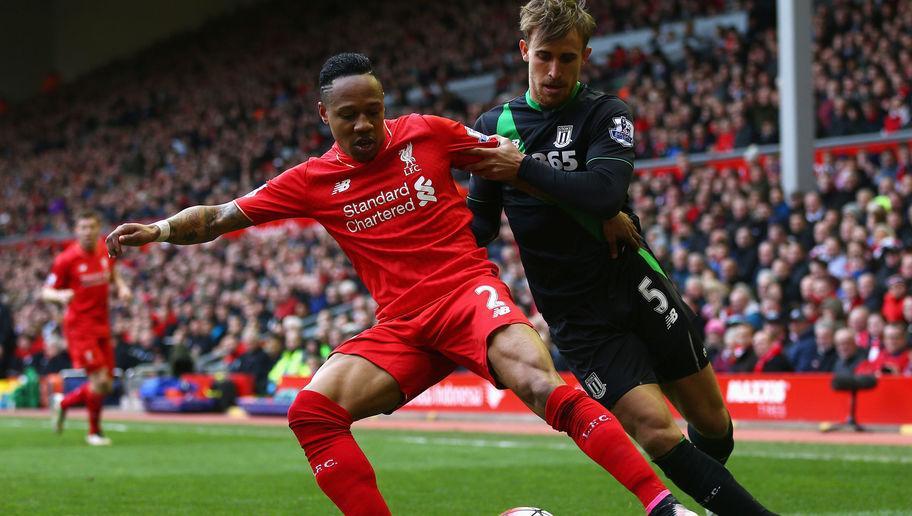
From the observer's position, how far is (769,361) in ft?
48.7

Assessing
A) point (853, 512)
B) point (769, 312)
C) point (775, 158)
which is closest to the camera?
point (853, 512)

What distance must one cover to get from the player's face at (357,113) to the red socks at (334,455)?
104 cm

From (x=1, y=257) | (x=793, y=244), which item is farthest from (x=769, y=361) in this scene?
(x=1, y=257)

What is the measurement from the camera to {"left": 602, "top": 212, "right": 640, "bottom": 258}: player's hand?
5.41 meters

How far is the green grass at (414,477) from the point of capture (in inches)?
319

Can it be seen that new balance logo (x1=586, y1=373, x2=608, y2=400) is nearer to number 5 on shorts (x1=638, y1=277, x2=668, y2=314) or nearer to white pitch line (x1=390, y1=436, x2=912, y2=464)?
number 5 on shorts (x1=638, y1=277, x2=668, y2=314)

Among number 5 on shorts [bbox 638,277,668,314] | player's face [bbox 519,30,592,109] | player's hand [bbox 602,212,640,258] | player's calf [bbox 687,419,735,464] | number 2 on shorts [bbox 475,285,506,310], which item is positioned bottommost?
player's calf [bbox 687,419,735,464]

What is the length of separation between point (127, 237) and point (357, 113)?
→ 1.08 meters

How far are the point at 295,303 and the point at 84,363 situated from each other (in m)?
9.76

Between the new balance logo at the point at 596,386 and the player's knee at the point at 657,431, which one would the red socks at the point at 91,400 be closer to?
the new balance logo at the point at 596,386

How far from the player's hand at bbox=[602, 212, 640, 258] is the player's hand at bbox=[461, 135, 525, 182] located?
46 centimetres

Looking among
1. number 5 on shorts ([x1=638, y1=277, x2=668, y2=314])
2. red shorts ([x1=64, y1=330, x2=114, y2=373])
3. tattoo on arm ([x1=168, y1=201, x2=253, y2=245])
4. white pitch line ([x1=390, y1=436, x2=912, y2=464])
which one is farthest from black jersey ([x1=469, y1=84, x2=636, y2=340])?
red shorts ([x1=64, y1=330, x2=114, y2=373])

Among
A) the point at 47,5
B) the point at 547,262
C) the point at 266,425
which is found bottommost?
the point at 266,425

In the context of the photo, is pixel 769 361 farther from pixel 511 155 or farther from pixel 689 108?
pixel 511 155
